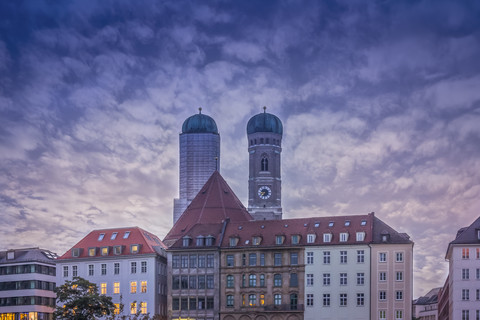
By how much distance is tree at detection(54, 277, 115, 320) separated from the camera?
118750mm

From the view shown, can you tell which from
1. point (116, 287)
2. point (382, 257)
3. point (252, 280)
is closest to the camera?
point (382, 257)

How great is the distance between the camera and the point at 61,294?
397 feet

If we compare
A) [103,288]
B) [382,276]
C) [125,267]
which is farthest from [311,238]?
[103,288]

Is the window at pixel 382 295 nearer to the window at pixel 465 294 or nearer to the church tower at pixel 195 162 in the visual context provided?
the window at pixel 465 294

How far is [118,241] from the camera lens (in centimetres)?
13812

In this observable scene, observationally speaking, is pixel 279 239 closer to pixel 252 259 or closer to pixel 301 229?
pixel 301 229

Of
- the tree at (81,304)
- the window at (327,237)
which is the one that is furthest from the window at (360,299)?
the tree at (81,304)

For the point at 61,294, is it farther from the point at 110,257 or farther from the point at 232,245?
the point at 232,245

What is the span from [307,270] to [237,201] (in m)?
33.6

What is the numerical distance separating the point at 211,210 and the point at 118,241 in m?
19.9

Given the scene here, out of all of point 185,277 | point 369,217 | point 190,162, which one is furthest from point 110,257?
point 190,162

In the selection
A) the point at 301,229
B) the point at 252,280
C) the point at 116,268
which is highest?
the point at 301,229

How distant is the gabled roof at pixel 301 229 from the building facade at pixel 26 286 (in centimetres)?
3152

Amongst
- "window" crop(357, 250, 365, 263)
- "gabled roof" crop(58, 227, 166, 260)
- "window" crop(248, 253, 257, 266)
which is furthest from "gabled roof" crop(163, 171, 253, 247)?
"window" crop(357, 250, 365, 263)
